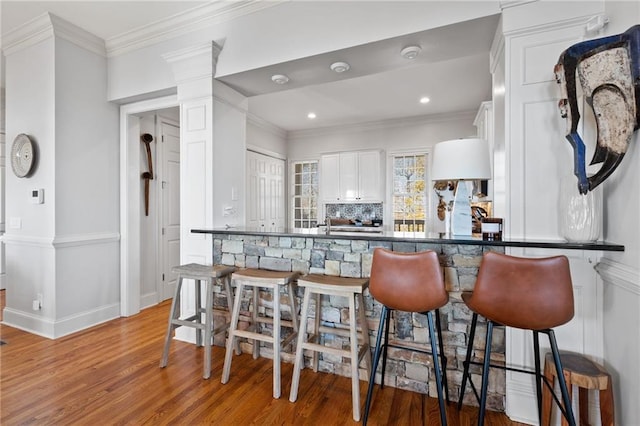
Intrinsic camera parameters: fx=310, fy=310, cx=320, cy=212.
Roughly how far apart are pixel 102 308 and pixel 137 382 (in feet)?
5.12

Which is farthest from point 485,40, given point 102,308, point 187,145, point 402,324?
point 102,308

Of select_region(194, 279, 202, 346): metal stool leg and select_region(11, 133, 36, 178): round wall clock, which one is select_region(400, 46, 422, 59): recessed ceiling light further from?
select_region(11, 133, 36, 178): round wall clock

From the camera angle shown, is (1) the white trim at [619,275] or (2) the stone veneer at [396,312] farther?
(2) the stone veneer at [396,312]

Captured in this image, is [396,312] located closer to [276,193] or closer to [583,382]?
[583,382]

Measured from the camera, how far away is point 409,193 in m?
5.39

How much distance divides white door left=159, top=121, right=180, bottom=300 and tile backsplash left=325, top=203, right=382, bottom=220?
9.35ft

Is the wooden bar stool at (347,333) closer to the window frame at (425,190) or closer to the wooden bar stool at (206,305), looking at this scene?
the wooden bar stool at (206,305)

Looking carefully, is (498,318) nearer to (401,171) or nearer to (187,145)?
(187,145)

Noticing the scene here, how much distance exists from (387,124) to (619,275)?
4.47m

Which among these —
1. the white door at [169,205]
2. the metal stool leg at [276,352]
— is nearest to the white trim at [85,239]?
the white door at [169,205]

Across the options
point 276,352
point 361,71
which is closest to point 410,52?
point 361,71

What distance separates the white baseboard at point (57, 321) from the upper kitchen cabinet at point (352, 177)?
12.6 feet

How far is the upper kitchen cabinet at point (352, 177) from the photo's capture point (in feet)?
18.3

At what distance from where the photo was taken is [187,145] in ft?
9.25
